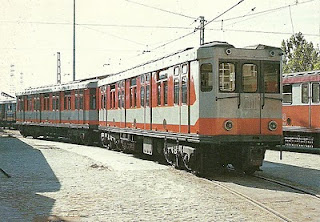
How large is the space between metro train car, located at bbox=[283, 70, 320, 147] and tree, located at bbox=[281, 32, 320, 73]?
49.1 m

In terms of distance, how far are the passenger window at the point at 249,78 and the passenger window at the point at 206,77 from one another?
962 millimetres

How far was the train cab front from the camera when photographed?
14.2 m

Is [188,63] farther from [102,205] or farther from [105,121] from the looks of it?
[105,121]

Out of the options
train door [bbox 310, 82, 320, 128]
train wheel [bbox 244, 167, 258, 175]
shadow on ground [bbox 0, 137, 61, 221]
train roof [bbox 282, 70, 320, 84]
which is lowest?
shadow on ground [bbox 0, 137, 61, 221]

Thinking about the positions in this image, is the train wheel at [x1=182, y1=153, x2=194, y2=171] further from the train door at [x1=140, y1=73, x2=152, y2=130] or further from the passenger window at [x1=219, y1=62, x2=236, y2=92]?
the train door at [x1=140, y1=73, x2=152, y2=130]

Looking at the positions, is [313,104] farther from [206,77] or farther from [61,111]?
[61,111]

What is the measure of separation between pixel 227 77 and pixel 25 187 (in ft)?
19.0

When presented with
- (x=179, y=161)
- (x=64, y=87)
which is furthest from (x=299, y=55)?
(x=179, y=161)

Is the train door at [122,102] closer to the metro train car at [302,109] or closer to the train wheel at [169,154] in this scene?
the train wheel at [169,154]

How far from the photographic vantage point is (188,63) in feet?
49.3

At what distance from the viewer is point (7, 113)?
60.1m

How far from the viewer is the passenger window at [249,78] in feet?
48.0

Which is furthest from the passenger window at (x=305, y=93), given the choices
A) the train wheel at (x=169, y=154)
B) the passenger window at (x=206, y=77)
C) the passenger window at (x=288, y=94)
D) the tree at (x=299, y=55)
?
the tree at (x=299, y=55)

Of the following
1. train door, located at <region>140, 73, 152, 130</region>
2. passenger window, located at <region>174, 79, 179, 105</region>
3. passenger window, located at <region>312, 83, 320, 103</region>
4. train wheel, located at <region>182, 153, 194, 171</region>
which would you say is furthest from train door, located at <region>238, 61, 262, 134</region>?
passenger window, located at <region>312, 83, 320, 103</region>
